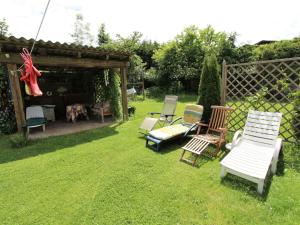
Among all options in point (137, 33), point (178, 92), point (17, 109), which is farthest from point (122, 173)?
point (137, 33)

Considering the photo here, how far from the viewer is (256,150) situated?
146 inches

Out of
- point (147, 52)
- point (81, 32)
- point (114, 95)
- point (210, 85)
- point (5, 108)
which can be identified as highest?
point (81, 32)

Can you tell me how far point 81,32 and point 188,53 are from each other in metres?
17.1

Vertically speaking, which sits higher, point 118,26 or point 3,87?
point 118,26

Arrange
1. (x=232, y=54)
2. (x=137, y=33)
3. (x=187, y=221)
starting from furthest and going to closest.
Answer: (x=137, y=33), (x=232, y=54), (x=187, y=221)

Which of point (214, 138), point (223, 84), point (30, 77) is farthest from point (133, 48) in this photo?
point (214, 138)

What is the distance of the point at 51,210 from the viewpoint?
108 inches

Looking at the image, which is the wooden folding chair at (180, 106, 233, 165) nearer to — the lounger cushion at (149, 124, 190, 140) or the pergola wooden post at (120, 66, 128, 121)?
the lounger cushion at (149, 124, 190, 140)

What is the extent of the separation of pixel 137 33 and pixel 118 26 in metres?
3.35

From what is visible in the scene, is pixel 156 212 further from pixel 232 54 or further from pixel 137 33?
pixel 137 33

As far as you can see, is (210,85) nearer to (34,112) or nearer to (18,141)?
(18,141)

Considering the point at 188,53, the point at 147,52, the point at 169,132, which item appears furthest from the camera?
the point at 147,52

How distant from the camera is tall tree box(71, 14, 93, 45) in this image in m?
25.5

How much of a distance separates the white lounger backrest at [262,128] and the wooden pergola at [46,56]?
4.80 m
